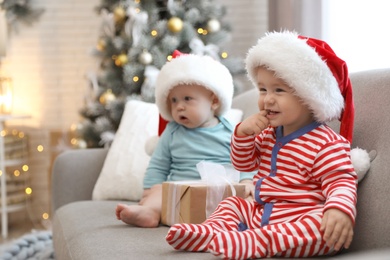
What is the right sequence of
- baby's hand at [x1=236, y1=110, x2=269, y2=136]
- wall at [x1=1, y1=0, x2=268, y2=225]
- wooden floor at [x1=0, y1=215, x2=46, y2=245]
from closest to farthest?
baby's hand at [x1=236, y1=110, x2=269, y2=136] → wooden floor at [x1=0, y1=215, x2=46, y2=245] → wall at [x1=1, y1=0, x2=268, y2=225]

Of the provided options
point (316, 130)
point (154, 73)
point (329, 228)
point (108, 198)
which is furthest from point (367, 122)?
point (154, 73)

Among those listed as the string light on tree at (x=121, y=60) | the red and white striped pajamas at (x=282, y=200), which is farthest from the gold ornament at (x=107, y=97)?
the red and white striped pajamas at (x=282, y=200)

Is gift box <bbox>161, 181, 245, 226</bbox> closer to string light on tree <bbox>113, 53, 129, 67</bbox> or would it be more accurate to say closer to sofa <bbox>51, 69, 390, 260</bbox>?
sofa <bbox>51, 69, 390, 260</bbox>

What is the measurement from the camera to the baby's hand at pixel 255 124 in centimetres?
170

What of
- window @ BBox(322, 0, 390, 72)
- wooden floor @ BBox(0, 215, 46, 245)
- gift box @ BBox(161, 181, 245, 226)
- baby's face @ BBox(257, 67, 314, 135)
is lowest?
wooden floor @ BBox(0, 215, 46, 245)

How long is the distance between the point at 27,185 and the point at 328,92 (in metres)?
3.47

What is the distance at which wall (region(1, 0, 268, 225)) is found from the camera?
15.4 feet

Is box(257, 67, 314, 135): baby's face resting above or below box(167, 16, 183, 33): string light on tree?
below

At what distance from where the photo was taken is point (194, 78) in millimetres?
2354

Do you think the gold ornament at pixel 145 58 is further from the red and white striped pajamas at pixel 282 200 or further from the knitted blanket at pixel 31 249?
the red and white striped pajamas at pixel 282 200

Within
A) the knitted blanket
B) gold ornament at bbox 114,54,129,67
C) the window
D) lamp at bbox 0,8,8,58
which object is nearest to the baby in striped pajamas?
the window

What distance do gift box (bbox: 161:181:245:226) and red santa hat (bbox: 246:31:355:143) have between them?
1.39 feet

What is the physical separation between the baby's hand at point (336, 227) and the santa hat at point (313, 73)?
20 cm

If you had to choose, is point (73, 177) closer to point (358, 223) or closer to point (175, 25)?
point (175, 25)
